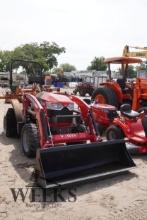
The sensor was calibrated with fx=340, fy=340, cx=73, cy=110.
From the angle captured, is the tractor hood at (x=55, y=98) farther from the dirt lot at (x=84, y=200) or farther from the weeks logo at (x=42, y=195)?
the weeks logo at (x=42, y=195)

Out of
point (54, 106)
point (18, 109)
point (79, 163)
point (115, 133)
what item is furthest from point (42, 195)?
point (18, 109)

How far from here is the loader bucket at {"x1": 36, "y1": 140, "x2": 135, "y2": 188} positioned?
14.6 feet

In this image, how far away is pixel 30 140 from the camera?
18.7 ft

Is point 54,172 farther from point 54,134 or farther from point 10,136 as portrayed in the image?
point 10,136

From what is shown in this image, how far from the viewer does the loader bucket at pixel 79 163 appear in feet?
14.6

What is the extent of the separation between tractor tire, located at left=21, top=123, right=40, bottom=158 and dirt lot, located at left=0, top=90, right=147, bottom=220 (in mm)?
430

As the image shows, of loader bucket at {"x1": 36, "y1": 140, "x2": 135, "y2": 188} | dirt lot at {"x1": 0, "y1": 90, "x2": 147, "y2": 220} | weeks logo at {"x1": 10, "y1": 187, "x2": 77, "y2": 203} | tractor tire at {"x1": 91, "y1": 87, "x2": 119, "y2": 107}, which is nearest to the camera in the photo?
dirt lot at {"x1": 0, "y1": 90, "x2": 147, "y2": 220}

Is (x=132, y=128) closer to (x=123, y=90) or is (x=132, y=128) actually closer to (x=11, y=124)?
(x=11, y=124)

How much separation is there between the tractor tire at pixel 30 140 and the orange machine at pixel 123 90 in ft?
16.6

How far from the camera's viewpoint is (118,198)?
4191 mm

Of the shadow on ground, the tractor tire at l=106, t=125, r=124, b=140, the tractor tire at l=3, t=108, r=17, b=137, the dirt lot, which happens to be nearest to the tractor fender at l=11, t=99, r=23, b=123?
the tractor tire at l=3, t=108, r=17, b=137

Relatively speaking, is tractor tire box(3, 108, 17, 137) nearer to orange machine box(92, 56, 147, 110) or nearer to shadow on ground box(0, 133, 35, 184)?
shadow on ground box(0, 133, 35, 184)

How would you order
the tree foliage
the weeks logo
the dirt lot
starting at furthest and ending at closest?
the tree foliage, the weeks logo, the dirt lot

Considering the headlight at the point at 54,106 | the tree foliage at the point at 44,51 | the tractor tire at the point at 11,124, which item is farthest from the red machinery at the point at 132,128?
the tree foliage at the point at 44,51
